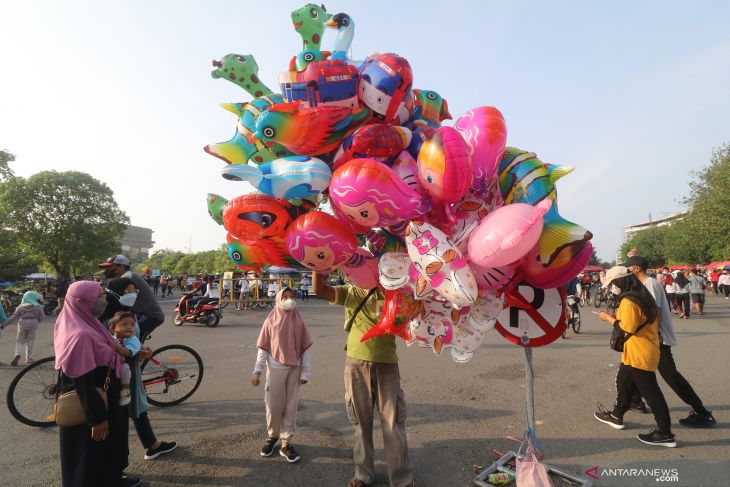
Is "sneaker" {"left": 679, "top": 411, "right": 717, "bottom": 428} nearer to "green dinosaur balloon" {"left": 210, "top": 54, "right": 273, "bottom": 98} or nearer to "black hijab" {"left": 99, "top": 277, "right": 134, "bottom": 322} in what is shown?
"green dinosaur balloon" {"left": 210, "top": 54, "right": 273, "bottom": 98}

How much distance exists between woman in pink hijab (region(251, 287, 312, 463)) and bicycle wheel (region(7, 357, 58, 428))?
253 centimetres

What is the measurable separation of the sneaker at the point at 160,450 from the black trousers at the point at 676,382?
4716 millimetres

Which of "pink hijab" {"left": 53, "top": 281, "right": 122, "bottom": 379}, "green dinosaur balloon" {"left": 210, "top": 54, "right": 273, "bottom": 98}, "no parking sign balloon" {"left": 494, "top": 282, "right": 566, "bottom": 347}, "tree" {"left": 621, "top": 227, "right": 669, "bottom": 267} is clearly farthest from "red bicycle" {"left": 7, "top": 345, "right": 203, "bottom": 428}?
"tree" {"left": 621, "top": 227, "right": 669, "bottom": 267}

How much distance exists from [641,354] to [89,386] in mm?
4765

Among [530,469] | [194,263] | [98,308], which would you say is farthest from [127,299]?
[194,263]

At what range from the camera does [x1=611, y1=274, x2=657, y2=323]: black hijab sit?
12.3 feet

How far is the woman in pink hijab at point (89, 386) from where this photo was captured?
273cm

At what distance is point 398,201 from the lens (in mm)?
2238

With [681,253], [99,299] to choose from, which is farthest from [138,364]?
[681,253]

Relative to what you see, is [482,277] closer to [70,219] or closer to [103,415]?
[103,415]

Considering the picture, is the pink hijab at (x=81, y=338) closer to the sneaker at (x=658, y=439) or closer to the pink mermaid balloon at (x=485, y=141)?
the pink mermaid balloon at (x=485, y=141)

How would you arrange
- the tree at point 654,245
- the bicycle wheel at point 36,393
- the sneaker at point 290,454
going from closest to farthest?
the sneaker at point 290,454, the bicycle wheel at point 36,393, the tree at point 654,245

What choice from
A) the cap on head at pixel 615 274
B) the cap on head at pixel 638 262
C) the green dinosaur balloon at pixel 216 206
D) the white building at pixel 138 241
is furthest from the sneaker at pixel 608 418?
the white building at pixel 138 241

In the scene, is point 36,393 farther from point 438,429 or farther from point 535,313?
point 535,313
